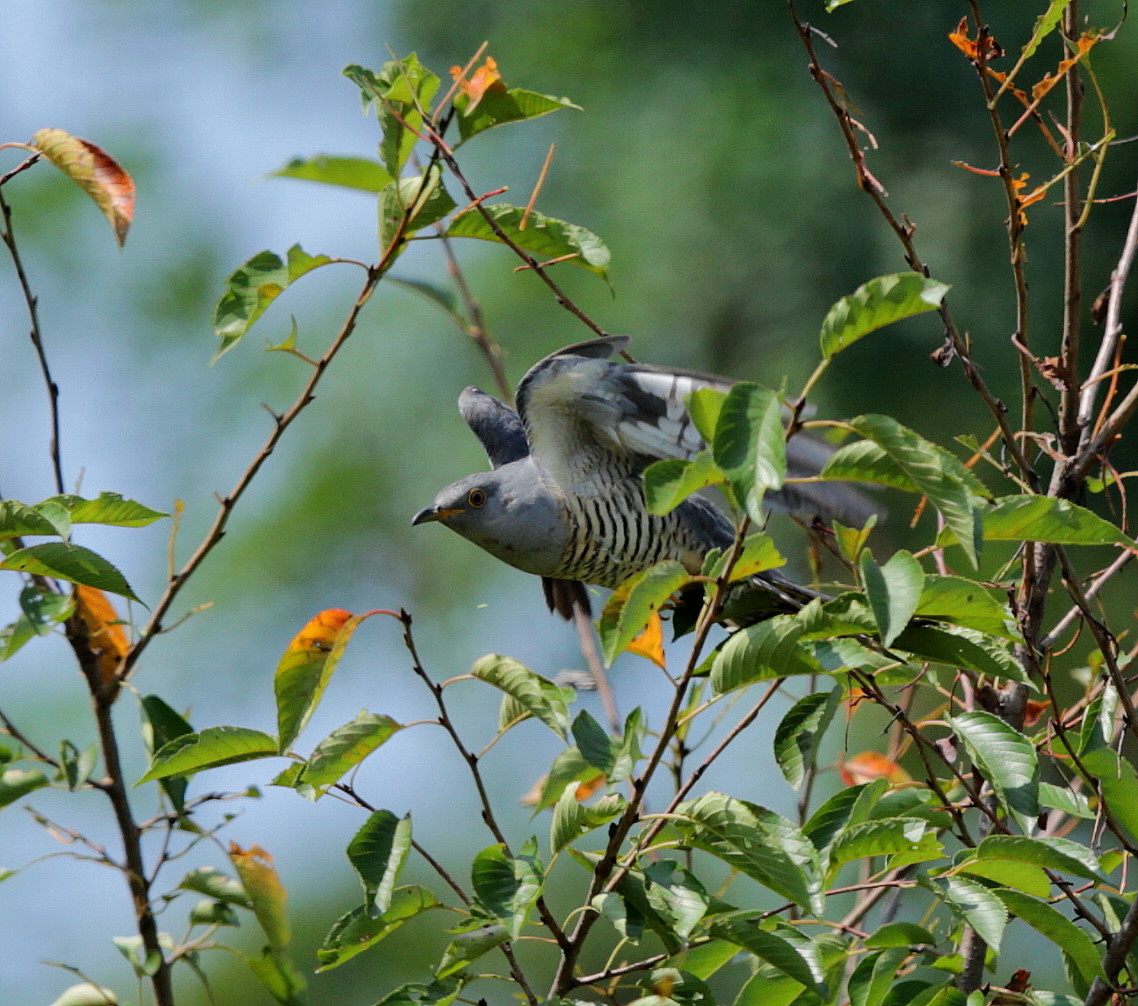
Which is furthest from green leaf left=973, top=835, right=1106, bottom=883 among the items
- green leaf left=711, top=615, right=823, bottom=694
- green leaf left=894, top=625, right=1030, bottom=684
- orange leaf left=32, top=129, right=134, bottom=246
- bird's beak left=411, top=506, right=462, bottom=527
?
Result: bird's beak left=411, top=506, right=462, bottom=527

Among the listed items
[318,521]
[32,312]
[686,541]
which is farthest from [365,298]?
[318,521]

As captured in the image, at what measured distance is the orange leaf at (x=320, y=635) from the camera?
49.8 inches

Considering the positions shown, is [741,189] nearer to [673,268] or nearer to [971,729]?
[673,268]

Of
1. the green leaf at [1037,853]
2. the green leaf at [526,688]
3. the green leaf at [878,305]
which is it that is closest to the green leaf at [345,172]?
the green leaf at [526,688]

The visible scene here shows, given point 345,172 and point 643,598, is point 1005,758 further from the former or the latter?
point 345,172

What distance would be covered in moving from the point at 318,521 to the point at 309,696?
561cm

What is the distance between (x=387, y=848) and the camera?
1231 millimetres

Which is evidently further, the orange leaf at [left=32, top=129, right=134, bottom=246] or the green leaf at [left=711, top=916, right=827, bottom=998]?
the orange leaf at [left=32, top=129, right=134, bottom=246]

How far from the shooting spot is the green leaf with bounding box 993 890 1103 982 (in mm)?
1247

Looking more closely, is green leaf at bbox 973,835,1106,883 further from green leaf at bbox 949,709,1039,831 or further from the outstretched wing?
the outstretched wing

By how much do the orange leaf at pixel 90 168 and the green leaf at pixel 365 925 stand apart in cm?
84

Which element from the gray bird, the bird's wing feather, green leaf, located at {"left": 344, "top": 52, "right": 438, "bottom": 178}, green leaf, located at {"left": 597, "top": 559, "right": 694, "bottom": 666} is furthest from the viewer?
the bird's wing feather

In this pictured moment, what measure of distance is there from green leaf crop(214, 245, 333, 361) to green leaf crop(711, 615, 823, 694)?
67 centimetres

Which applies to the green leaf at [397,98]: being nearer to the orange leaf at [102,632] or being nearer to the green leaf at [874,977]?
the orange leaf at [102,632]
